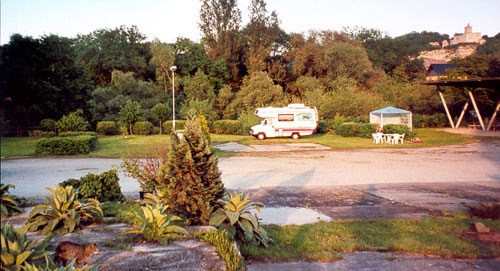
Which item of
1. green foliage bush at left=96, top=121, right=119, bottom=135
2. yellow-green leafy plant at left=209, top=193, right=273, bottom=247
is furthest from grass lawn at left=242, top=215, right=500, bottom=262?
green foliage bush at left=96, top=121, right=119, bottom=135

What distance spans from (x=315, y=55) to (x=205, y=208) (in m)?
44.9

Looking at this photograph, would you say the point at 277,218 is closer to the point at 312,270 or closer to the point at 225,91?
the point at 312,270

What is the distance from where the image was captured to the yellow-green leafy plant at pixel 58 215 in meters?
3.98

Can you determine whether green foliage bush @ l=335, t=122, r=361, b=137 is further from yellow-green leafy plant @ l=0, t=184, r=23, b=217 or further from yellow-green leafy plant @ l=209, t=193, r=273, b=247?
yellow-green leafy plant @ l=0, t=184, r=23, b=217

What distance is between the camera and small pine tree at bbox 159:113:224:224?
4898mm

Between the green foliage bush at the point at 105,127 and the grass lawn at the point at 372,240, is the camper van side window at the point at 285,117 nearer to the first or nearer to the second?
the green foliage bush at the point at 105,127

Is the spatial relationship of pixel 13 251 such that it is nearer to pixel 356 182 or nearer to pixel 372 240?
pixel 372 240

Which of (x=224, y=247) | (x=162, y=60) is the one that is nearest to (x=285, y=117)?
(x=224, y=247)

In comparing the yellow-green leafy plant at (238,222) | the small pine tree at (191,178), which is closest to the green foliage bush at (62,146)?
the small pine tree at (191,178)

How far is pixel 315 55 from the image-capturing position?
4756cm

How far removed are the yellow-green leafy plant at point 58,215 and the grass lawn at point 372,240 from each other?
2026 mm

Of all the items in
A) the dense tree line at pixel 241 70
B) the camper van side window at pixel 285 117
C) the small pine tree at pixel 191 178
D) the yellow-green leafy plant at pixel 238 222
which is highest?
Answer: the dense tree line at pixel 241 70

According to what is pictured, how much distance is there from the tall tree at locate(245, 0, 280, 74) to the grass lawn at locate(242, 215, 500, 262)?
41824 millimetres

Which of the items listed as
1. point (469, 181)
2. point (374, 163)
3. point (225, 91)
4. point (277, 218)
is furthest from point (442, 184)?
point (225, 91)
